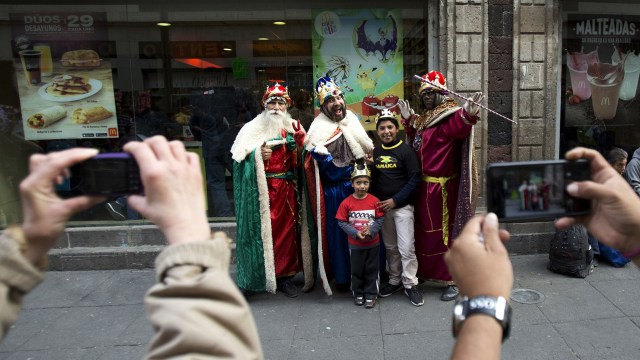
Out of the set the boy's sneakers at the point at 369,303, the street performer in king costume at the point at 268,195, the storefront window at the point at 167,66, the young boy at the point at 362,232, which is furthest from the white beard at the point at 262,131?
the boy's sneakers at the point at 369,303

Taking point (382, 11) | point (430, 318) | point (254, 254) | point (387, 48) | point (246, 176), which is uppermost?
point (382, 11)

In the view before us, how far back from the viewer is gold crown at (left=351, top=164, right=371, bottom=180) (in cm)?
447

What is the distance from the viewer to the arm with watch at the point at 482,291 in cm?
110

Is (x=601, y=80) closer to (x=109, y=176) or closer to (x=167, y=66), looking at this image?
(x=167, y=66)

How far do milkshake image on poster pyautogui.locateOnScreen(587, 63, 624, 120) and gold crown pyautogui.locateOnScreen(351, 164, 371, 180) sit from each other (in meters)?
3.61

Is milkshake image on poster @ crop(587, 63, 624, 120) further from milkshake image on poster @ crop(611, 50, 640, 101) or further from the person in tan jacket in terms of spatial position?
the person in tan jacket

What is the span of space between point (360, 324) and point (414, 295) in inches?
27.3

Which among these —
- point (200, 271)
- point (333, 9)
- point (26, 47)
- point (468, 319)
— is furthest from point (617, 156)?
point (26, 47)

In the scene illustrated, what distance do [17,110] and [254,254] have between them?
3.82 meters

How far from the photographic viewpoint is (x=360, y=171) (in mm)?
4480

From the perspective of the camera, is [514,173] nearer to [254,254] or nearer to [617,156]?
[254,254]

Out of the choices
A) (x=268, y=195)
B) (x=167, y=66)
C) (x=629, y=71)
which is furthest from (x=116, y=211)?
(x=629, y=71)

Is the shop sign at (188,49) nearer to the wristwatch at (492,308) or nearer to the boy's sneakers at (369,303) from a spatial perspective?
the boy's sneakers at (369,303)

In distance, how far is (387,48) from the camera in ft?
20.2
